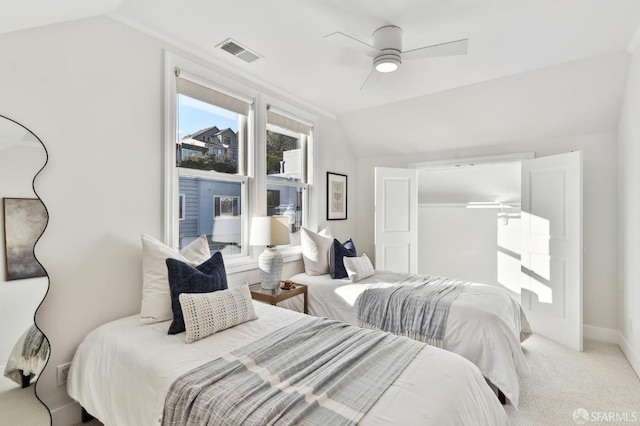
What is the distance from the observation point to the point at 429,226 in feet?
17.1

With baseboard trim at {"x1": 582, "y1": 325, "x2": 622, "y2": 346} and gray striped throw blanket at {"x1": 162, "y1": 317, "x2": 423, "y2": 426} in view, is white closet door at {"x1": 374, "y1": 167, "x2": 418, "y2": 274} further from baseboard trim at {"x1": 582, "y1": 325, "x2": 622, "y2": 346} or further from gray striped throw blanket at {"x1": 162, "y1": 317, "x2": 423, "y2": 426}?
gray striped throw blanket at {"x1": 162, "y1": 317, "x2": 423, "y2": 426}

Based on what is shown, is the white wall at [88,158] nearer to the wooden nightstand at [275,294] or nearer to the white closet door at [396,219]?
the wooden nightstand at [275,294]

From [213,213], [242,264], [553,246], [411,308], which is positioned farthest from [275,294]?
[553,246]

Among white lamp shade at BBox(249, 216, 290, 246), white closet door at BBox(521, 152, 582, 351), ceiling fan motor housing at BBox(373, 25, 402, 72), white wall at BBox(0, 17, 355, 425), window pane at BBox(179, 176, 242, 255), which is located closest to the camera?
white wall at BBox(0, 17, 355, 425)

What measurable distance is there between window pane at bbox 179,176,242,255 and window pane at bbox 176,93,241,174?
0.15 m

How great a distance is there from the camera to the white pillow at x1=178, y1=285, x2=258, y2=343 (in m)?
1.75

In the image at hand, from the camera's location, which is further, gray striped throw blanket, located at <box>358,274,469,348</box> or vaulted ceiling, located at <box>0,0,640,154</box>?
gray striped throw blanket, located at <box>358,274,469,348</box>

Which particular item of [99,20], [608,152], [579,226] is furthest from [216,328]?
[608,152]

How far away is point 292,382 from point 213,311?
75 cm

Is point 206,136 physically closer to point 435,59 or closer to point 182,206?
point 182,206

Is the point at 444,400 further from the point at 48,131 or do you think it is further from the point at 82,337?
the point at 48,131

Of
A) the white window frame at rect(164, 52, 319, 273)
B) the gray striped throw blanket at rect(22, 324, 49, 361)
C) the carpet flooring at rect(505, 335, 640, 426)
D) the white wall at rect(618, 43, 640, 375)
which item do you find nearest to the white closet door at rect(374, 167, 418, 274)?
the white window frame at rect(164, 52, 319, 273)

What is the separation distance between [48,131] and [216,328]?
5.03 feet

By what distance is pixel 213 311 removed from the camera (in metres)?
1.84
